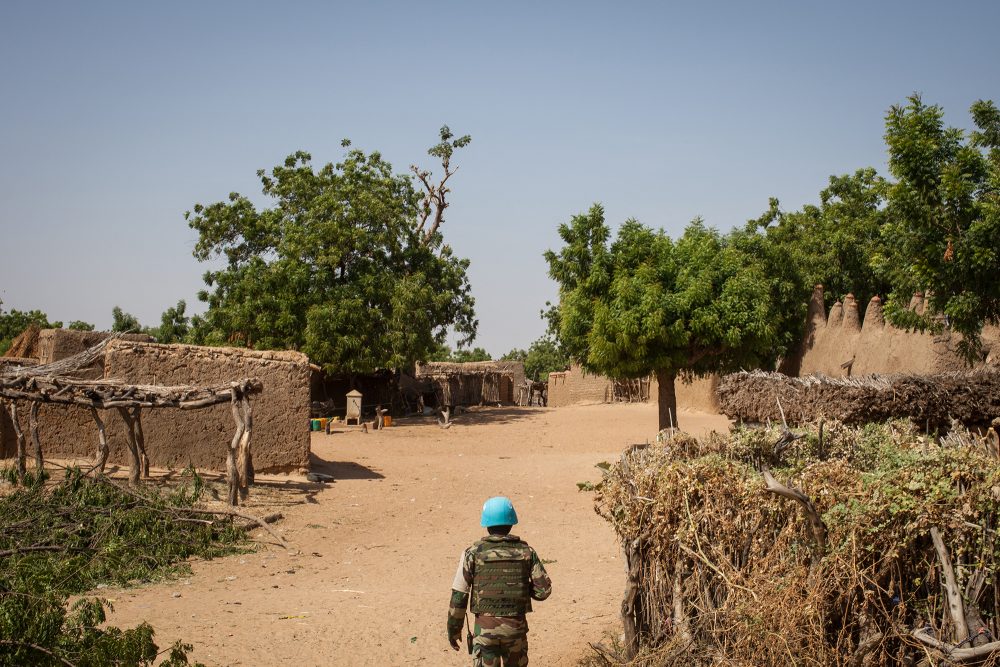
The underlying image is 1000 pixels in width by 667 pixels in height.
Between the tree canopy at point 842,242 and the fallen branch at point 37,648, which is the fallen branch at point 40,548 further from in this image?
the tree canopy at point 842,242

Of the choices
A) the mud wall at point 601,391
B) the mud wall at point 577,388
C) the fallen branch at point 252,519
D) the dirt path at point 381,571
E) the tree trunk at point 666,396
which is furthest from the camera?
the mud wall at point 577,388

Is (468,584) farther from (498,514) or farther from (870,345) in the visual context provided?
(870,345)

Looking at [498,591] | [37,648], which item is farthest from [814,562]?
[37,648]

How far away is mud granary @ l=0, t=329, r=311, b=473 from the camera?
14.1 m

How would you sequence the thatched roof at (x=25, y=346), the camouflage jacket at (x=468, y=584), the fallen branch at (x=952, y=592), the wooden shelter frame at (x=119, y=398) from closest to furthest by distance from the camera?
the fallen branch at (x=952, y=592) < the camouflage jacket at (x=468, y=584) < the wooden shelter frame at (x=119, y=398) < the thatched roof at (x=25, y=346)

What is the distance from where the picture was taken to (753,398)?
49.6 feet

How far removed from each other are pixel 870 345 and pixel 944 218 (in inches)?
383

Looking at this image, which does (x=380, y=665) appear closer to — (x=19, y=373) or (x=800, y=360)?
(x=19, y=373)

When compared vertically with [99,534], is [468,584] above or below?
above

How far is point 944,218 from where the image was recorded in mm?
13047

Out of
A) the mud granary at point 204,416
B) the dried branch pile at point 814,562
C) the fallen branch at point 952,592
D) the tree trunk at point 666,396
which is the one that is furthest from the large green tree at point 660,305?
the fallen branch at point 952,592

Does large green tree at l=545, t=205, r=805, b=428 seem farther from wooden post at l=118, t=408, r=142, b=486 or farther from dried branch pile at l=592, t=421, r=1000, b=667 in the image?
dried branch pile at l=592, t=421, r=1000, b=667

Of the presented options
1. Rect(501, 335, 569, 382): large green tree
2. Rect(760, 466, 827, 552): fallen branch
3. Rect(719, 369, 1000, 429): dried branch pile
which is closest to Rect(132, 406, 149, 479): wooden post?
Rect(719, 369, 1000, 429): dried branch pile

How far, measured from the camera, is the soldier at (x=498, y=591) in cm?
495
